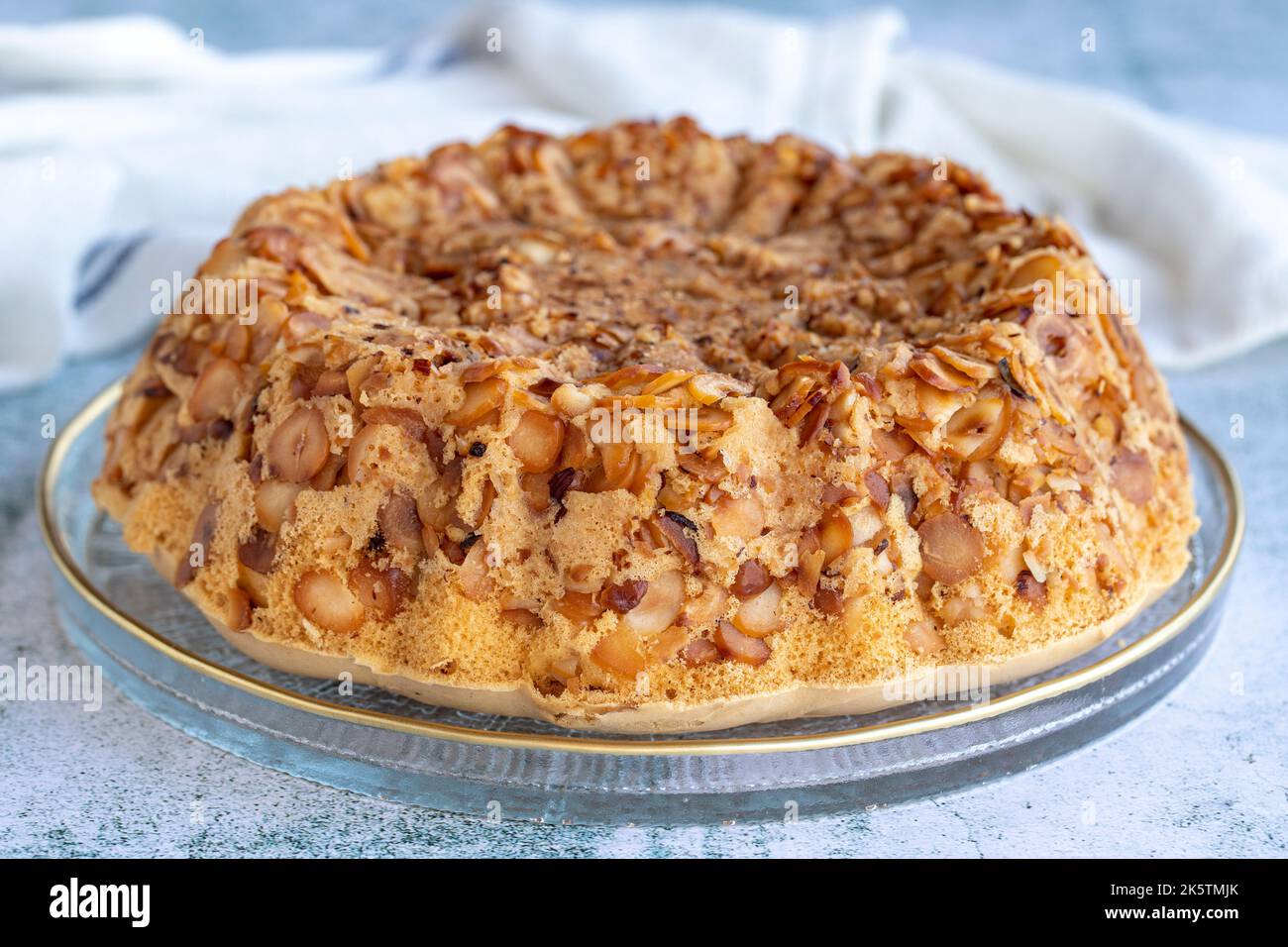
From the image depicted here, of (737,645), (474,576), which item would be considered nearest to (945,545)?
(737,645)

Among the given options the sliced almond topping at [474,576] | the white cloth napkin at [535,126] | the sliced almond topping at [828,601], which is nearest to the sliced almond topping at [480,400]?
the sliced almond topping at [474,576]

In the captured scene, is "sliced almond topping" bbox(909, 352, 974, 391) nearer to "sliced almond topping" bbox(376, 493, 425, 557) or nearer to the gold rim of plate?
the gold rim of plate

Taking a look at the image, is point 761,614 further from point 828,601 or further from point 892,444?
point 892,444

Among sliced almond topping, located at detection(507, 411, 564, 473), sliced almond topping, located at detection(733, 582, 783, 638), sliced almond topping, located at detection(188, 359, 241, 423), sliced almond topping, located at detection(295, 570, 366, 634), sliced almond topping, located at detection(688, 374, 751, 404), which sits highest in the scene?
sliced almond topping, located at detection(688, 374, 751, 404)

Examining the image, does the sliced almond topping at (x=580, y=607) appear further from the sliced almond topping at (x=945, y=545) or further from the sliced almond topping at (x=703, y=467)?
the sliced almond topping at (x=945, y=545)

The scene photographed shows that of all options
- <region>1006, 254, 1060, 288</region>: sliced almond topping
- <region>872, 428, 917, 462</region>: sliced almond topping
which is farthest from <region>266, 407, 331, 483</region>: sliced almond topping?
<region>1006, 254, 1060, 288</region>: sliced almond topping
